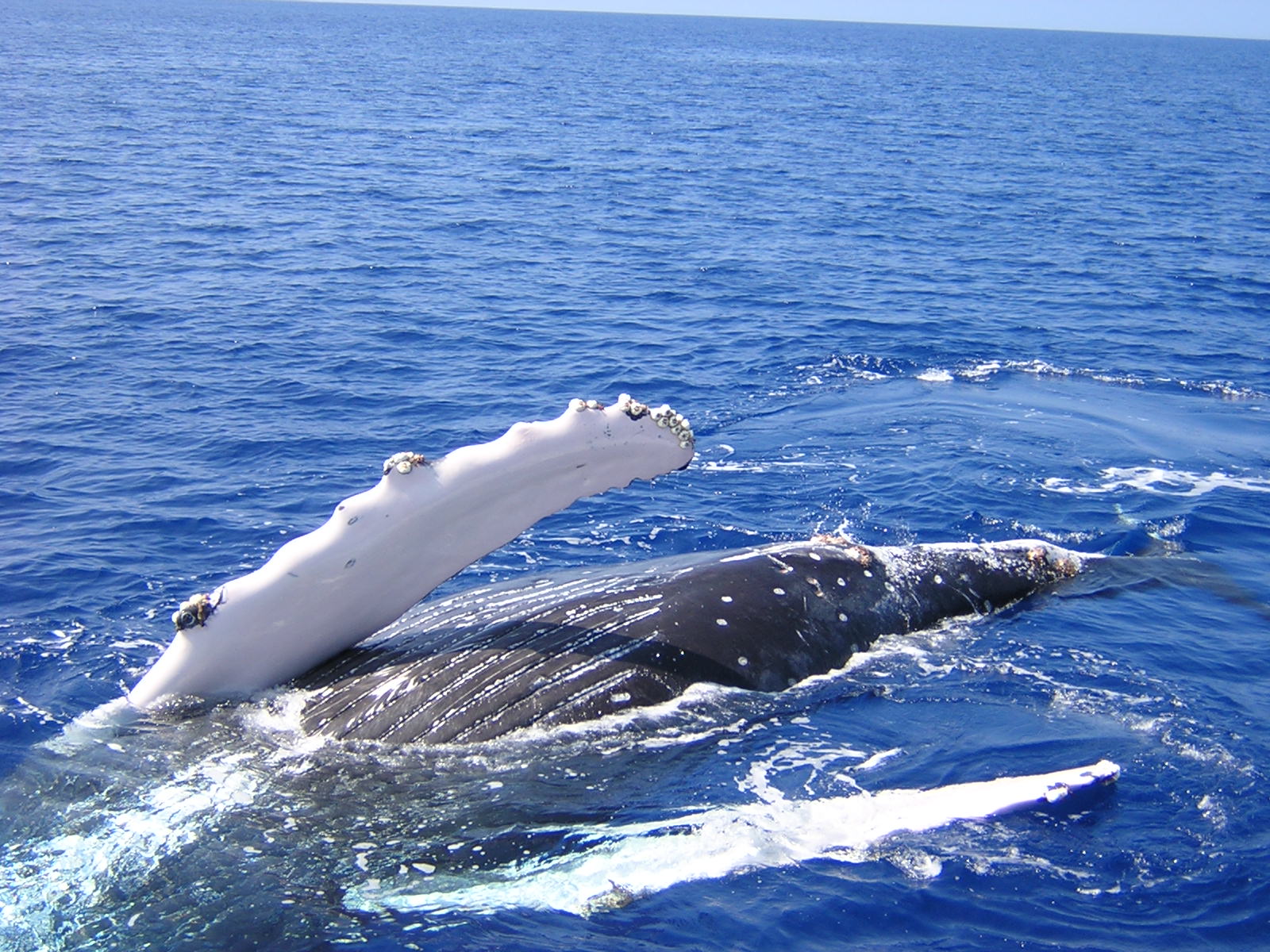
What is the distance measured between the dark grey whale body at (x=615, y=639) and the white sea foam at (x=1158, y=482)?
5932 mm

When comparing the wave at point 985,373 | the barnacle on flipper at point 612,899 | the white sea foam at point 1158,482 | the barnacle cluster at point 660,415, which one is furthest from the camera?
the wave at point 985,373

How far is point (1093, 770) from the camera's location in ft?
31.0

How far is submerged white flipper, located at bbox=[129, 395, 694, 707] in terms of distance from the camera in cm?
912

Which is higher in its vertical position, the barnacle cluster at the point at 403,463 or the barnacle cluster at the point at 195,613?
the barnacle cluster at the point at 403,463

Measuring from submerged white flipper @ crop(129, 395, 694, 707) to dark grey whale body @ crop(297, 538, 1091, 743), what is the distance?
54cm

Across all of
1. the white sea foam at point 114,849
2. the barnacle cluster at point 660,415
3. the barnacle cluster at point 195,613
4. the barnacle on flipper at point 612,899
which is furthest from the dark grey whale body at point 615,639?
the barnacle on flipper at point 612,899

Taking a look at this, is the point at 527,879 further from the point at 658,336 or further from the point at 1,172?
the point at 1,172

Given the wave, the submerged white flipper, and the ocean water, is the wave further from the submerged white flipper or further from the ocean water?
the submerged white flipper

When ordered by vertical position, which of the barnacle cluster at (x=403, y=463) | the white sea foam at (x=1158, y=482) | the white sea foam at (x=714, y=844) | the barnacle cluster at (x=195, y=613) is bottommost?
the white sea foam at (x=714, y=844)

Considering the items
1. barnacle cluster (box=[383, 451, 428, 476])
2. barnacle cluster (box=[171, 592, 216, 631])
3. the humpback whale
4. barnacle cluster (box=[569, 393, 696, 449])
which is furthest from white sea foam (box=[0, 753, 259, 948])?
barnacle cluster (box=[569, 393, 696, 449])

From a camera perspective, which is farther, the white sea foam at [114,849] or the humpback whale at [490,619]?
the humpback whale at [490,619]

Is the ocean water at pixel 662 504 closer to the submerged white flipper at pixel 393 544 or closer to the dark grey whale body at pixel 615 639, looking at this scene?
the dark grey whale body at pixel 615 639

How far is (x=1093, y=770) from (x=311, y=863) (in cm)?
593

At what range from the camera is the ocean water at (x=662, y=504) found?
8.27 m
